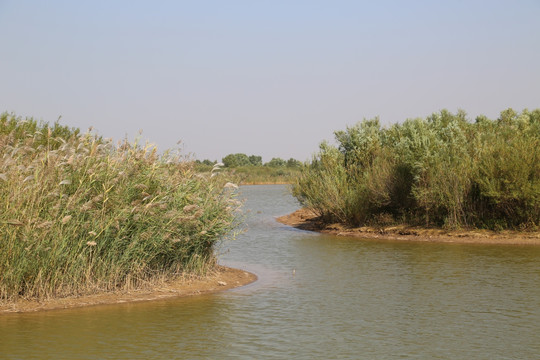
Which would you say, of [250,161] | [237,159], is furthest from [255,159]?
[237,159]

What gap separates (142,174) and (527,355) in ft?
31.2

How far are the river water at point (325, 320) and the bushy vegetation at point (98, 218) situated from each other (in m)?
0.95

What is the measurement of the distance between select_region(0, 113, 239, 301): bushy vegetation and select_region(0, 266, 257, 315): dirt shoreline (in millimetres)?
212

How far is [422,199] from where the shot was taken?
1120 inches

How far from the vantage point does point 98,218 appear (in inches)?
567

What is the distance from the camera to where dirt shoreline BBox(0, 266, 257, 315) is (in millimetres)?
13357

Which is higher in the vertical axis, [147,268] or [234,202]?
[234,202]

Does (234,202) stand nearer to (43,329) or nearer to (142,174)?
(142,174)

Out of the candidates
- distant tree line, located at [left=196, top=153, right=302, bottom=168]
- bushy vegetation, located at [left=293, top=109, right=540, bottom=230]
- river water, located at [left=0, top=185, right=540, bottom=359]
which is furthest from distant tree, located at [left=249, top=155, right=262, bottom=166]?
river water, located at [left=0, top=185, right=540, bottom=359]

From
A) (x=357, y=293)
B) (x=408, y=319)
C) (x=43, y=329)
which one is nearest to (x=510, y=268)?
(x=357, y=293)

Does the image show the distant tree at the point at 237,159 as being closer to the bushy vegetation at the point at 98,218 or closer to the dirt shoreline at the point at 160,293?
the dirt shoreline at the point at 160,293

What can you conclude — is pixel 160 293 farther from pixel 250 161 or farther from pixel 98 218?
pixel 250 161

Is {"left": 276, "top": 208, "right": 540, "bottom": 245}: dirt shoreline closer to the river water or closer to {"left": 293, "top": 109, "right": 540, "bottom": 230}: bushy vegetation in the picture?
{"left": 293, "top": 109, "right": 540, "bottom": 230}: bushy vegetation

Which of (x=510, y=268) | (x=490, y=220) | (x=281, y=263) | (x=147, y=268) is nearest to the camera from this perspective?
(x=147, y=268)
